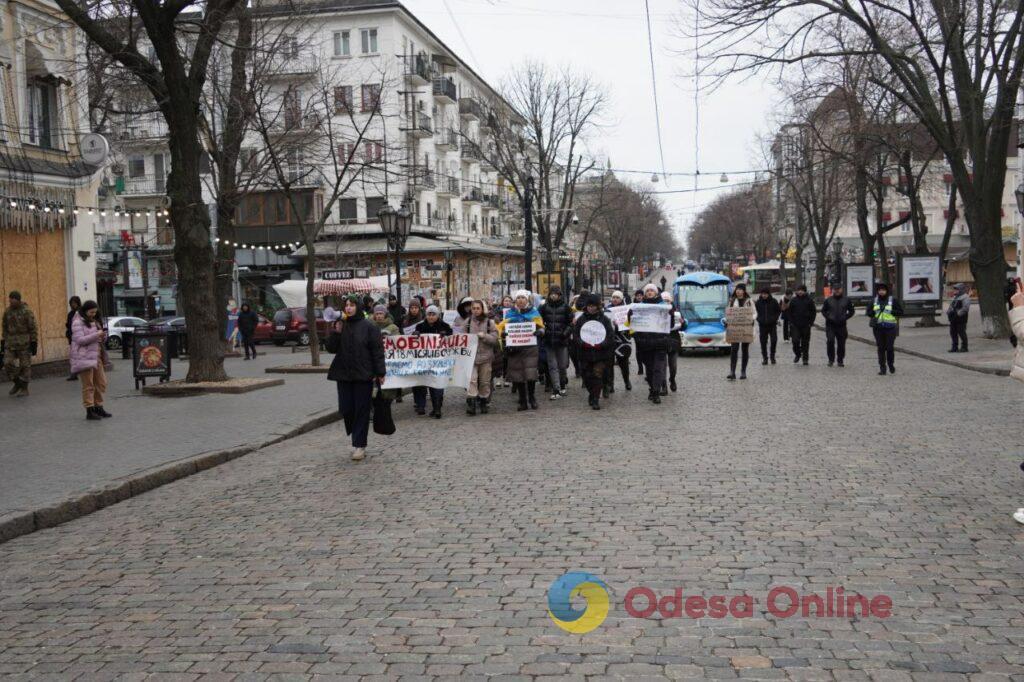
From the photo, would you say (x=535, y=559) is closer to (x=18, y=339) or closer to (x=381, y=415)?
(x=381, y=415)

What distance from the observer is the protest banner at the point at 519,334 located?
1484 cm

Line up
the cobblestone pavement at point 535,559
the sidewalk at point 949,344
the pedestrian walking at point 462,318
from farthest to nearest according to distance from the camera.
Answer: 1. the sidewalk at point 949,344
2. the pedestrian walking at point 462,318
3. the cobblestone pavement at point 535,559

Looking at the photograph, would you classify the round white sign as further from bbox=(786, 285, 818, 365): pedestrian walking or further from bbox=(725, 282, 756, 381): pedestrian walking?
bbox=(786, 285, 818, 365): pedestrian walking

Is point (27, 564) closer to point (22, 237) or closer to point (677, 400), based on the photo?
point (677, 400)

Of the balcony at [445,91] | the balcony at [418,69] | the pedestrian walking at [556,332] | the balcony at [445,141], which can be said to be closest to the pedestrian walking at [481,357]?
the pedestrian walking at [556,332]

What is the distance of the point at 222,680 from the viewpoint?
436 cm

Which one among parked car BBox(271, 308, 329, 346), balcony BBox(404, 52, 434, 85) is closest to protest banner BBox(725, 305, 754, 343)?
parked car BBox(271, 308, 329, 346)

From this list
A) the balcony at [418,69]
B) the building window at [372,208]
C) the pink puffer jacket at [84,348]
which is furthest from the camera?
the balcony at [418,69]

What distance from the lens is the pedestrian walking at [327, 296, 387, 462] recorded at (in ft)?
34.0

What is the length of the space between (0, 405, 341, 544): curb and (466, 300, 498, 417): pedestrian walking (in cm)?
350

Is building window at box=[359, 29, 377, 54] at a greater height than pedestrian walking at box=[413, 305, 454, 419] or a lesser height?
greater

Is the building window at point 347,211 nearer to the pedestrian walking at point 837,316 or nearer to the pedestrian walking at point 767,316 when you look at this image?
the pedestrian walking at point 767,316

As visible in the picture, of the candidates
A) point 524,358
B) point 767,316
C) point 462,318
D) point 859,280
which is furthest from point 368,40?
point 524,358

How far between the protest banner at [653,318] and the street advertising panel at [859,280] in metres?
29.1
